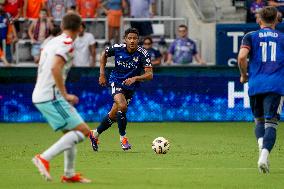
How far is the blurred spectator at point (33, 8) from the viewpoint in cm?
2469

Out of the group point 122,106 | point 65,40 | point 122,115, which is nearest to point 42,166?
point 65,40

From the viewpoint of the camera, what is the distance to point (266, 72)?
1240cm

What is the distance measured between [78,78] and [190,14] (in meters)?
5.31

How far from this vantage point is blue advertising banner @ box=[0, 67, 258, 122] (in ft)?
71.6

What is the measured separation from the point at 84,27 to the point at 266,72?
11.7m

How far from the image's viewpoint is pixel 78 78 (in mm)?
21797

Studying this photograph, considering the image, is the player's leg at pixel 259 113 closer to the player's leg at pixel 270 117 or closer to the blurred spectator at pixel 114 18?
the player's leg at pixel 270 117

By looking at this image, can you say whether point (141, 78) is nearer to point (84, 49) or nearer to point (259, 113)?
point (259, 113)

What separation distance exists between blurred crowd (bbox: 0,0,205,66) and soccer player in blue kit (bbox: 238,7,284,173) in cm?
1050

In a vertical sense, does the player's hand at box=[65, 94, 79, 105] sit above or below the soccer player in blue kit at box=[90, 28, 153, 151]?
above

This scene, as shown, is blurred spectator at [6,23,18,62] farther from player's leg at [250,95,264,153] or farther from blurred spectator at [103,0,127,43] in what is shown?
player's leg at [250,95,264,153]

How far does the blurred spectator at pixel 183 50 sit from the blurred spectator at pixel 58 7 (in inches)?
119

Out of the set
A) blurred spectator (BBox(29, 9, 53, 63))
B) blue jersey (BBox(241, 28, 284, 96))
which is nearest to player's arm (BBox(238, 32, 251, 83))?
blue jersey (BBox(241, 28, 284, 96))

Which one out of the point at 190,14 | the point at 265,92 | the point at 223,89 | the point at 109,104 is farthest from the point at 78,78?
the point at 265,92
